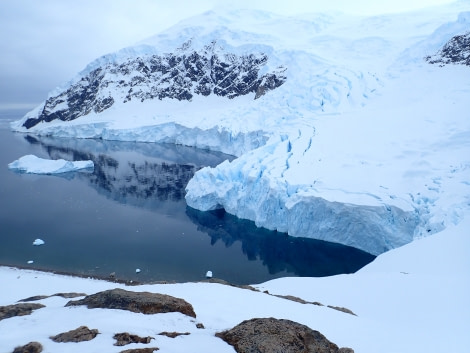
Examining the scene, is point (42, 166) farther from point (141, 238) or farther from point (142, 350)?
point (142, 350)

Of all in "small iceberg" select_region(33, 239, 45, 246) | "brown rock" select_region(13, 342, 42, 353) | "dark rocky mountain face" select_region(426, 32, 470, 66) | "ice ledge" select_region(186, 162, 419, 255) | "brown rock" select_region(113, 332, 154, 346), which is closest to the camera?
"brown rock" select_region(13, 342, 42, 353)

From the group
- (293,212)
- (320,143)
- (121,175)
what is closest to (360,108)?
(320,143)

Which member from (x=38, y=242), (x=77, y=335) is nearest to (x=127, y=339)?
(x=77, y=335)

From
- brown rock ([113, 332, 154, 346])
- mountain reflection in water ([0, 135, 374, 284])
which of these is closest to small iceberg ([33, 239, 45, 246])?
mountain reflection in water ([0, 135, 374, 284])

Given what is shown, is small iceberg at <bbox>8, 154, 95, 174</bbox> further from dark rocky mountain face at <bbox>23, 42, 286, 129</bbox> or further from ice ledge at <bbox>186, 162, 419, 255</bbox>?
dark rocky mountain face at <bbox>23, 42, 286, 129</bbox>

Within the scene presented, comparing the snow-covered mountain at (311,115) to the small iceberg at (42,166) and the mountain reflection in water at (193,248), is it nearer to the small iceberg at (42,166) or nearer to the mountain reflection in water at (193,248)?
the mountain reflection in water at (193,248)

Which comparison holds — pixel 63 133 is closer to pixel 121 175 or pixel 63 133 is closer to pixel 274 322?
pixel 121 175
